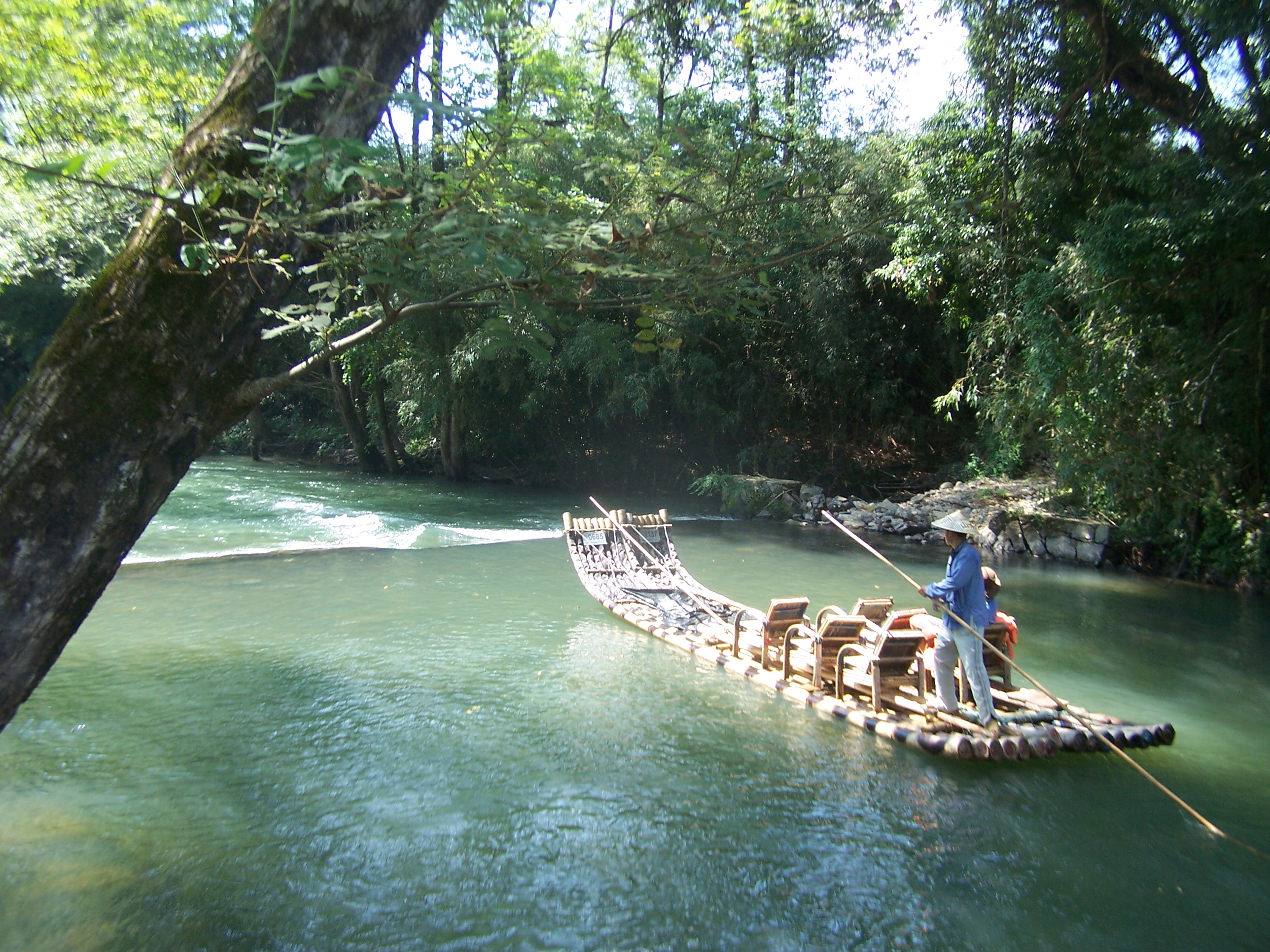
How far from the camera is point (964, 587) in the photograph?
19.0 ft

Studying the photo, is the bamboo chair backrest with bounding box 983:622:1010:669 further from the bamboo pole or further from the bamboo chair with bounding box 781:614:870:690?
the bamboo chair with bounding box 781:614:870:690

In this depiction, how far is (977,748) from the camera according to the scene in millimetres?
5621

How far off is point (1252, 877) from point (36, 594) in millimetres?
5555

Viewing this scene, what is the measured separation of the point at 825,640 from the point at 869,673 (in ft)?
1.37

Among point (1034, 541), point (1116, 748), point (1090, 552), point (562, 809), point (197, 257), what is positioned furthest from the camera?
point (1034, 541)

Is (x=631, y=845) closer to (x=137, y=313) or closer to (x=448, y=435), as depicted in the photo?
(x=137, y=313)

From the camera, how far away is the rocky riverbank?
14.5 metres

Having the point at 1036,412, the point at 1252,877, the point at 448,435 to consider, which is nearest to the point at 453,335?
the point at 448,435

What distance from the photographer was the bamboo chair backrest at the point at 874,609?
7.31m

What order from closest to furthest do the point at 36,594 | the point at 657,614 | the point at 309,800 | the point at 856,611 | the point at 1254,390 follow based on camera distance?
the point at 36,594 < the point at 309,800 < the point at 856,611 < the point at 657,614 < the point at 1254,390

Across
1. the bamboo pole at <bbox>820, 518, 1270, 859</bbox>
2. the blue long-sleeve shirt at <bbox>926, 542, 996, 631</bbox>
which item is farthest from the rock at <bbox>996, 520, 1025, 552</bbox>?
the blue long-sleeve shirt at <bbox>926, 542, 996, 631</bbox>

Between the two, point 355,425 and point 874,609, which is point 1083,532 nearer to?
point 874,609

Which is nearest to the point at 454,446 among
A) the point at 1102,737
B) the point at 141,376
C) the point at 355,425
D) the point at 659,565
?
the point at 355,425

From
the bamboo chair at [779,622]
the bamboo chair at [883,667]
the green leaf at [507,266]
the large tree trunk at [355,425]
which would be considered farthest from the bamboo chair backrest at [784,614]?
the large tree trunk at [355,425]
